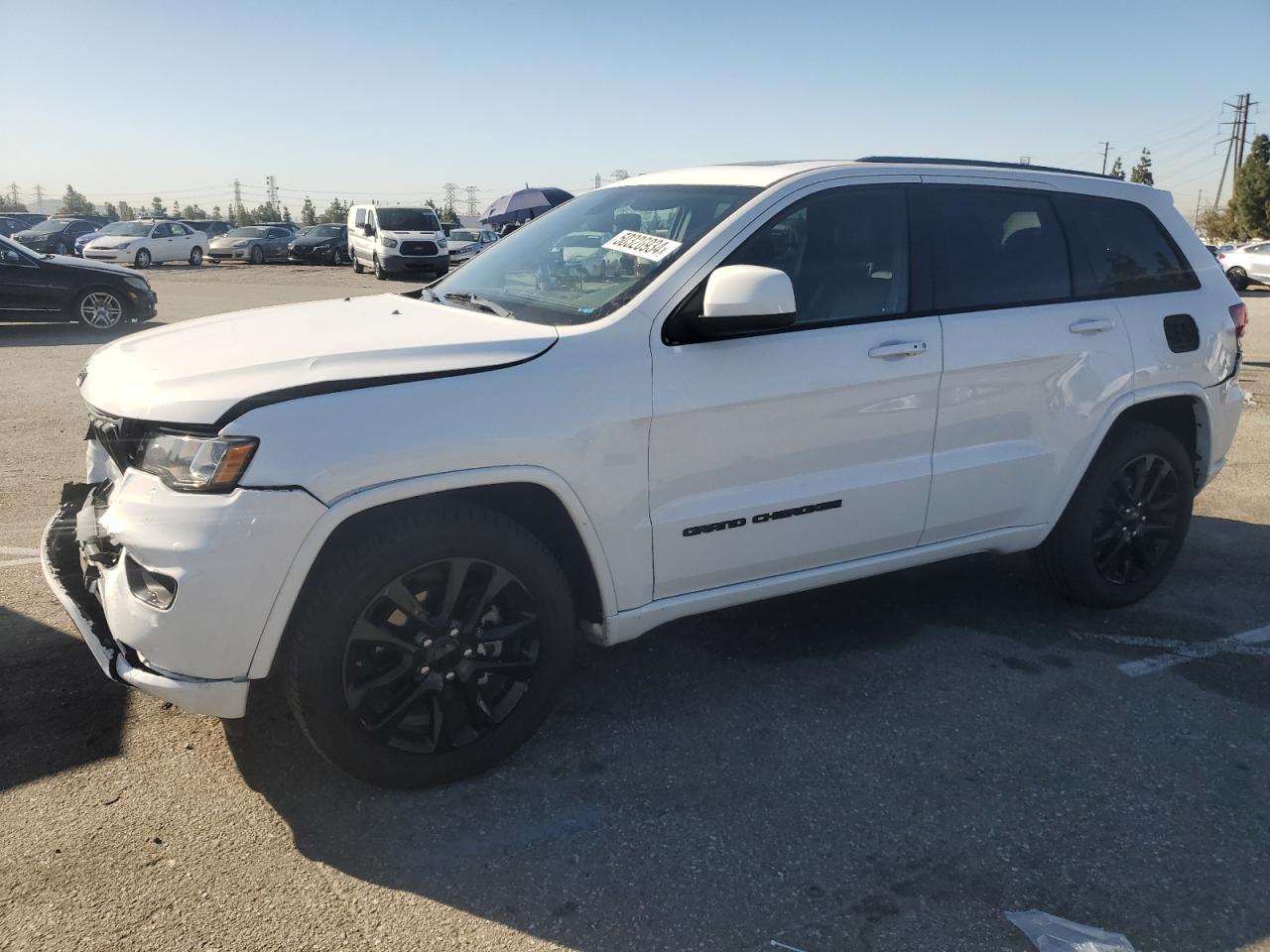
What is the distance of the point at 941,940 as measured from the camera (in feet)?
8.16

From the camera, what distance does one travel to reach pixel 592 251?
12.3ft

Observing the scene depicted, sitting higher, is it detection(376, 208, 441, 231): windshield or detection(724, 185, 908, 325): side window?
detection(724, 185, 908, 325): side window

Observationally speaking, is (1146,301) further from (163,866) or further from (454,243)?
(454,243)

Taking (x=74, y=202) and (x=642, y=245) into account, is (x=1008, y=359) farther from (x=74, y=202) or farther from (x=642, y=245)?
(x=74, y=202)

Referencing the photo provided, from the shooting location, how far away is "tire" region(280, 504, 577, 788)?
9.16ft

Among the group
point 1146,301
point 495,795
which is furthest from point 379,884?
point 1146,301

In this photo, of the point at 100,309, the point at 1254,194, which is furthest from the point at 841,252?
the point at 1254,194

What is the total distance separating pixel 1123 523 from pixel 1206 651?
0.61 meters

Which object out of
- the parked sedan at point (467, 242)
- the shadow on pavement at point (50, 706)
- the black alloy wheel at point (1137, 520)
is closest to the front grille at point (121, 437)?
the shadow on pavement at point (50, 706)

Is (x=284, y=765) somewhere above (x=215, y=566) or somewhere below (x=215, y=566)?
below

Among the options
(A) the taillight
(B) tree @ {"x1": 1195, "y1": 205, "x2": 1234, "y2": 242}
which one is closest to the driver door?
(A) the taillight

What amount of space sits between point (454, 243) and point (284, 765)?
38.1m

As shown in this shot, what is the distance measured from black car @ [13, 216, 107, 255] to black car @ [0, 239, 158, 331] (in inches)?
909

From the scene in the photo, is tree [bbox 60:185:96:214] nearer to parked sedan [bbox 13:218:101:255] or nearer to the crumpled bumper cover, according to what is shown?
parked sedan [bbox 13:218:101:255]
